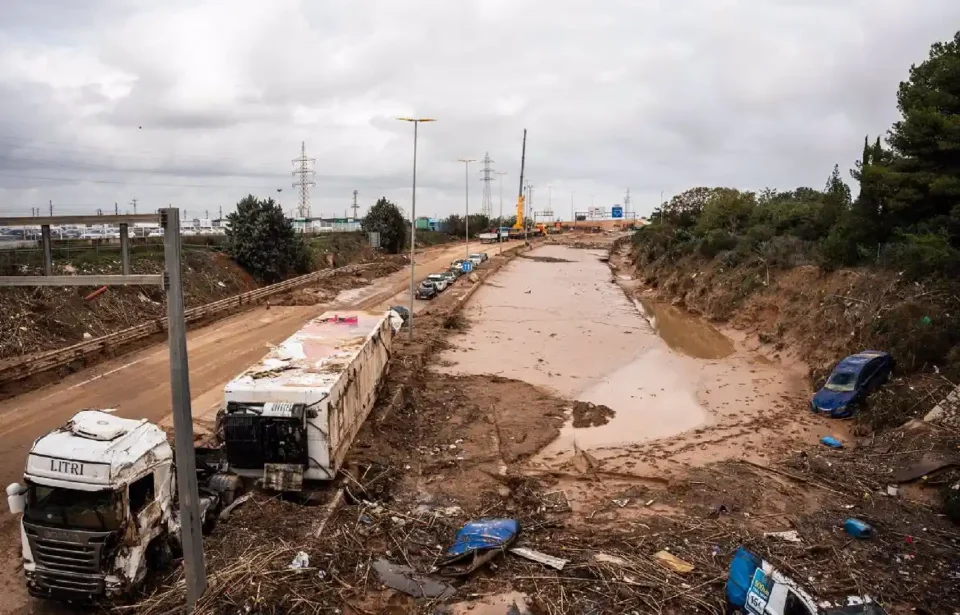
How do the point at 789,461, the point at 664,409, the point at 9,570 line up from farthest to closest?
the point at 664,409 → the point at 789,461 → the point at 9,570

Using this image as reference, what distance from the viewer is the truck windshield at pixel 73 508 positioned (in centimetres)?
792

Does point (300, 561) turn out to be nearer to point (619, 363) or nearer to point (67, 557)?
point (67, 557)

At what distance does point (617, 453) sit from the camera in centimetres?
1569

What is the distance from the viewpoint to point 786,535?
1044 cm

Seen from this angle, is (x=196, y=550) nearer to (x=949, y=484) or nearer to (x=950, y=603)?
(x=950, y=603)

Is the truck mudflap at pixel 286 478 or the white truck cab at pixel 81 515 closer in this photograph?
the white truck cab at pixel 81 515

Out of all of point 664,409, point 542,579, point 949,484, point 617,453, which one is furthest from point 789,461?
point 542,579

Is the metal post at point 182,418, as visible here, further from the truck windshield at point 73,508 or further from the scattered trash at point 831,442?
the scattered trash at point 831,442

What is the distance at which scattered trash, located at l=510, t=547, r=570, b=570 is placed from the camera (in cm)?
909

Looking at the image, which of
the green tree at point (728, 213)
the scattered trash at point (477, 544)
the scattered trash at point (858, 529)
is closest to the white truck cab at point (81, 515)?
the scattered trash at point (477, 544)

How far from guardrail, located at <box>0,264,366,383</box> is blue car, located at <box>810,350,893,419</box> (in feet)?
70.2

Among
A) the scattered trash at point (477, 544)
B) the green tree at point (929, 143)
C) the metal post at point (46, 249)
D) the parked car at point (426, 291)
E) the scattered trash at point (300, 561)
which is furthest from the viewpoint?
the parked car at point (426, 291)

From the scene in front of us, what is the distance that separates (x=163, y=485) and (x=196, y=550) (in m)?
2.09

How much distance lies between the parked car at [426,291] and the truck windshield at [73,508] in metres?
32.0
